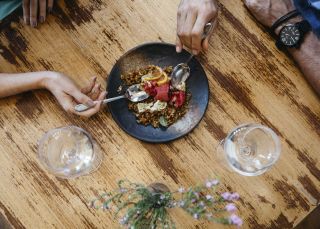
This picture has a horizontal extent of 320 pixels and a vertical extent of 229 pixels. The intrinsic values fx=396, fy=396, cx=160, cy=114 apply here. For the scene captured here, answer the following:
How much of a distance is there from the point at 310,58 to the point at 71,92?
854 millimetres

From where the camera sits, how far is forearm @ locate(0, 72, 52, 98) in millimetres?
1393

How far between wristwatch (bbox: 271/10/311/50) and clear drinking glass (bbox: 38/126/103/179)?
0.76 metres

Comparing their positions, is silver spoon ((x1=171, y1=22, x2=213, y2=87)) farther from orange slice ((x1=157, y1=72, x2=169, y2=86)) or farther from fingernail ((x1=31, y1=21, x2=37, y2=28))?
fingernail ((x1=31, y1=21, x2=37, y2=28))

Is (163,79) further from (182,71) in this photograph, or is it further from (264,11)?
(264,11)

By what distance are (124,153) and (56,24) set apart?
54 cm

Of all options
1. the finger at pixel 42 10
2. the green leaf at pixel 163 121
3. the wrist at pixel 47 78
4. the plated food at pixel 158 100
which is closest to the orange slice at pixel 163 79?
the plated food at pixel 158 100

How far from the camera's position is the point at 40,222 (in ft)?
4.50

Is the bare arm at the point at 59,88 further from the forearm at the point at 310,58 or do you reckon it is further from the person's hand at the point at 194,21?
the forearm at the point at 310,58

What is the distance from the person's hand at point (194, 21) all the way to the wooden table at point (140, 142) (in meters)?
0.07

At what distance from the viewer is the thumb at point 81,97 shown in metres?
1.37

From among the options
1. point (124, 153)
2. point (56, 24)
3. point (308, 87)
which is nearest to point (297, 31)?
point (308, 87)

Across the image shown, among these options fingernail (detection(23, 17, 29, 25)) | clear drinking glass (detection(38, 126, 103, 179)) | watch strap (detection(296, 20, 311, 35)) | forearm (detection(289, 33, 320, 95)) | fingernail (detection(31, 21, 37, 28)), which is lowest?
clear drinking glass (detection(38, 126, 103, 179))

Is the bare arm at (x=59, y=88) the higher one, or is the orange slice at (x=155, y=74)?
the orange slice at (x=155, y=74)

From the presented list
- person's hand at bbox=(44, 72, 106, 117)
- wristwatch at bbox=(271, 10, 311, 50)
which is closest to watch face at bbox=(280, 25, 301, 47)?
wristwatch at bbox=(271, 10, 311, 50)
